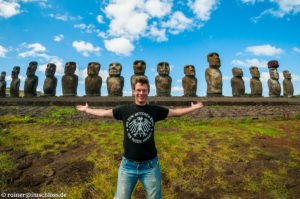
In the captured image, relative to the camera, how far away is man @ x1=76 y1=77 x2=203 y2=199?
1.57 meters

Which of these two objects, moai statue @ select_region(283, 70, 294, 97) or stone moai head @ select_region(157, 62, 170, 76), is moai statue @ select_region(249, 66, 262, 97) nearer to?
moai statue @ select_region(283, 70, 294, 97)

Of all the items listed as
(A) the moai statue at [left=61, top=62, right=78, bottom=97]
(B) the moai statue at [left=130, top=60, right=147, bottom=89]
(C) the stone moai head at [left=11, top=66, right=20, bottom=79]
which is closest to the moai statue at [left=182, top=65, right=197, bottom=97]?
(B) the moai statue at [left=130, top=60, right=147, bottom=89]

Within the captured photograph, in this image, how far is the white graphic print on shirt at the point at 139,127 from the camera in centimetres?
164

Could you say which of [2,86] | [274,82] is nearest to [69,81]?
[2,86]

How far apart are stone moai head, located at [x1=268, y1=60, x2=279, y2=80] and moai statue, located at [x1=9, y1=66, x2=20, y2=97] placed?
20.1 metres

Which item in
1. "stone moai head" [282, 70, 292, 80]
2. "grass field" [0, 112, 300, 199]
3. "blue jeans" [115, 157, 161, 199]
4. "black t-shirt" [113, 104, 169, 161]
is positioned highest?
"stone moai head" [282, 70, 292, 80]

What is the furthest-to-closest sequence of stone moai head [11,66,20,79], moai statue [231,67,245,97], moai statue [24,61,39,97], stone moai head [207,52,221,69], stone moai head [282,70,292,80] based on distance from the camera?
stone moai head [282,70,292,80]
stone moai head [11,66,20,79]
moai statue [231,67,245,97]
stone moai head [207,52,221,69]
moai statue [24,61,39,97]

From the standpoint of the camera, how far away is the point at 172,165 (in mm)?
2676

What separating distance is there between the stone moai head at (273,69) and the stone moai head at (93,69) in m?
14.1

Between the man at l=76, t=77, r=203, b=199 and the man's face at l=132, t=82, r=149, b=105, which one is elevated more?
the man's face at l=132, t=82, r=149, b=105

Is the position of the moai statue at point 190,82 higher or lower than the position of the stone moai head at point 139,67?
lower

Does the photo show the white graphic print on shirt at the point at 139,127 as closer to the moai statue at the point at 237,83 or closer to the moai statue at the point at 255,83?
the moai statue at the point at 237,83

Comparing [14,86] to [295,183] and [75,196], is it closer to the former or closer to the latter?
[75,196]

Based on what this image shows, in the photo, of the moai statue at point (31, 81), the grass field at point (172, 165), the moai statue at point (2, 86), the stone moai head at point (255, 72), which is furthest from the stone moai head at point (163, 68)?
the moai statue at point (2, 86)
